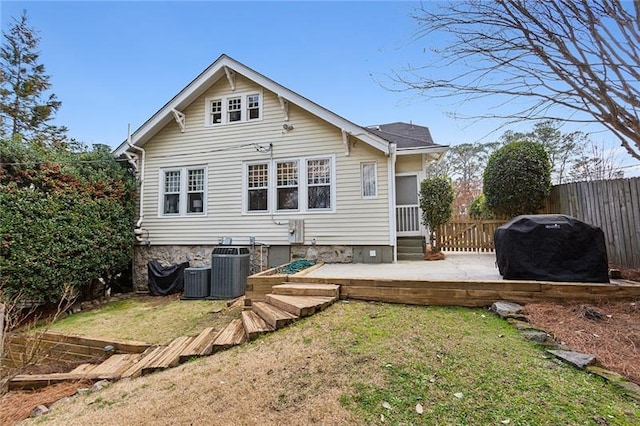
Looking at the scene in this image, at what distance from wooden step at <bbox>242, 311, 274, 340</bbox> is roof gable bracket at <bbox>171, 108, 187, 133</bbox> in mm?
6890

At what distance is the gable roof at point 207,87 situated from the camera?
762 cm

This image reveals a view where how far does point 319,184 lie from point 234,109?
355 cm

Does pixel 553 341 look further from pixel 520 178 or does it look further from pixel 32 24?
pixel 32 24

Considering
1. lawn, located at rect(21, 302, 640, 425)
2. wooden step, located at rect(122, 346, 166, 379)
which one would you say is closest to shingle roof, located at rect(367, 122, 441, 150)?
lawn, located at rect(21, 302, 640, 425)

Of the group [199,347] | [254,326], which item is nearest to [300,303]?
[254,326]

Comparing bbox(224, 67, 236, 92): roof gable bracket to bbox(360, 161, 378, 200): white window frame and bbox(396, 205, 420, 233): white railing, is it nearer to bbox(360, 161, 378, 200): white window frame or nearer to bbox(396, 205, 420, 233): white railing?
bbox(360, 161, 378, 200): white window frame

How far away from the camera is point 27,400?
11.7ft

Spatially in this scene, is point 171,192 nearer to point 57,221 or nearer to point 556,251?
point 57,221

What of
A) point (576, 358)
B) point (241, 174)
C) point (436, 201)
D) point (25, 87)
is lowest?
point (576, 358)

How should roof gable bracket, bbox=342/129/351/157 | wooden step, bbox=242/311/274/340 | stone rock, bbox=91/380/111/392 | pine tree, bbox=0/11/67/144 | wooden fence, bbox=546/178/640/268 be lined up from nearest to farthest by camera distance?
stone rock, bbox=91/380/111/392 < wooden step, bbox=242/311/274/340 < wooden fence, bbox=546/178/640/268 < roof gable bracket, bbox=342/129/351/157 < pine tree, bbox=0/11/67/144

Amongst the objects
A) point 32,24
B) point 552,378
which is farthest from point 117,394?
point 32,24

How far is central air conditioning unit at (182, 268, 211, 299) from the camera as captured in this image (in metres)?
7.46

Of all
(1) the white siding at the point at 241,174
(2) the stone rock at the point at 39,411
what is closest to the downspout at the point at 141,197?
(1) the white siding at the point at 241,174

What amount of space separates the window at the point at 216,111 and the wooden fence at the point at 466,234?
25.6 feet
